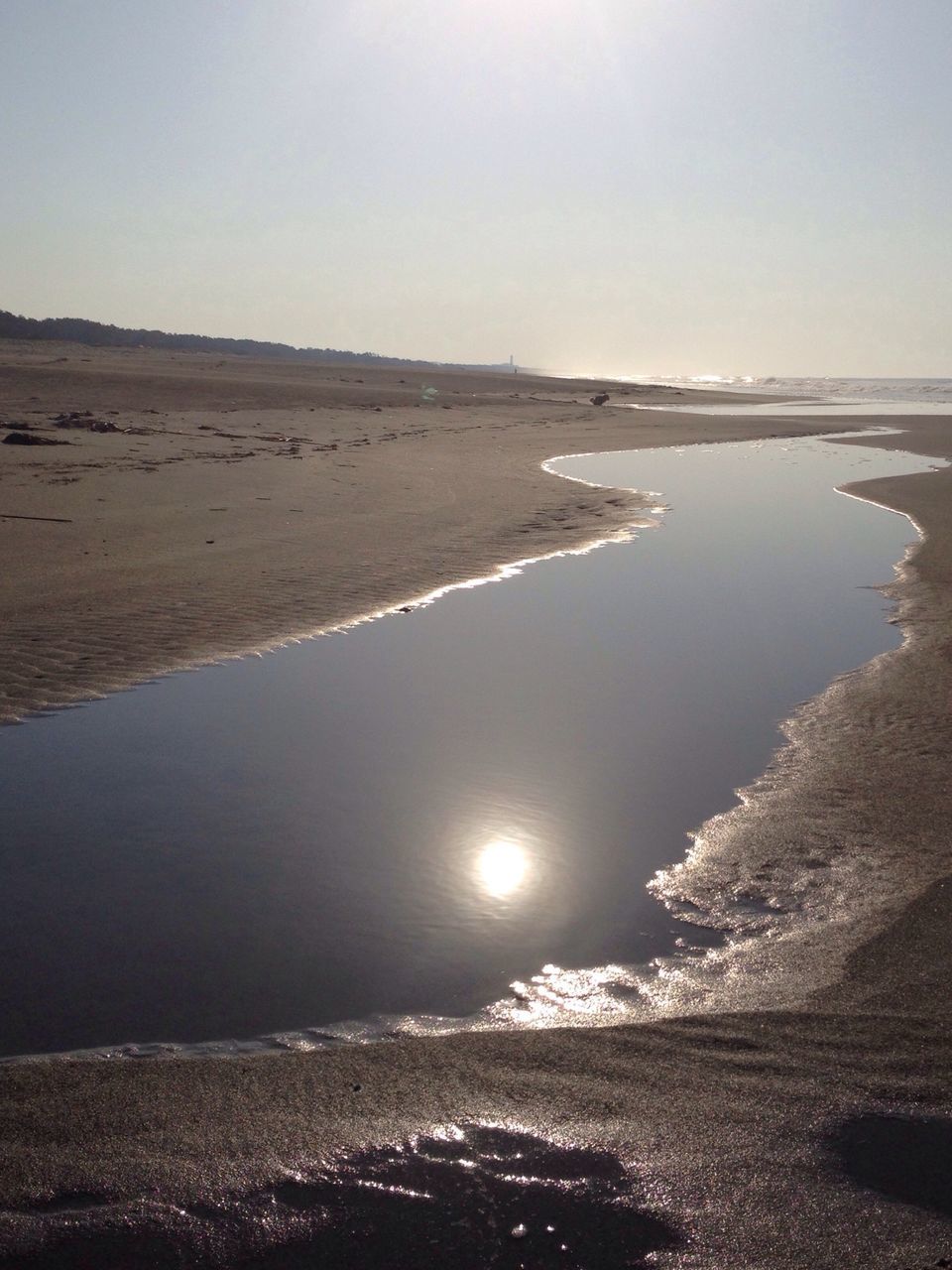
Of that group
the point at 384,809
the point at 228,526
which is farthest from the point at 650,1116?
the point at 228,526

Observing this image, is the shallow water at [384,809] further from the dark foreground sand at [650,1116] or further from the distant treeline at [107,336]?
the distant treeline at [107,336]

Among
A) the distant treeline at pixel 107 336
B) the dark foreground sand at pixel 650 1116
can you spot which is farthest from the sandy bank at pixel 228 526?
the distant treeline at pixel 107 336

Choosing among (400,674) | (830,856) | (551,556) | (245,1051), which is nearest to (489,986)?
(245,1051)

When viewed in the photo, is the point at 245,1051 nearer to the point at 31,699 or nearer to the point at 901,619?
the point at 31,699

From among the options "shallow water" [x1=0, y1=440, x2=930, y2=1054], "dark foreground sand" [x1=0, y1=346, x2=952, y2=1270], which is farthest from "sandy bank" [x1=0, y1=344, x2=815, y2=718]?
"dark foreground sand" [x1=0, y1=346, x2=952, y2=1270]

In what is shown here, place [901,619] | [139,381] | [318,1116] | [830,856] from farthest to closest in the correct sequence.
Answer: [139,381] < [901,619] < [830,856] < [318,1116]

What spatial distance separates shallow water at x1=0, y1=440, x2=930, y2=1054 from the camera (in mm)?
4004

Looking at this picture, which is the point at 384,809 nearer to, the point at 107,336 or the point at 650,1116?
the point at 650,1116

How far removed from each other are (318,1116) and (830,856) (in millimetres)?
2891

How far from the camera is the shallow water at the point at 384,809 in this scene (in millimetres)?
4004

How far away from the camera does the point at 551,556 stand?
12.8 m

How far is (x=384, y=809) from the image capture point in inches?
217

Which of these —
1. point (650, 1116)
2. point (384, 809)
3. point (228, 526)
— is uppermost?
point (228, 526)

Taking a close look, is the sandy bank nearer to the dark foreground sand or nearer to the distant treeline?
the dark foreground sand
